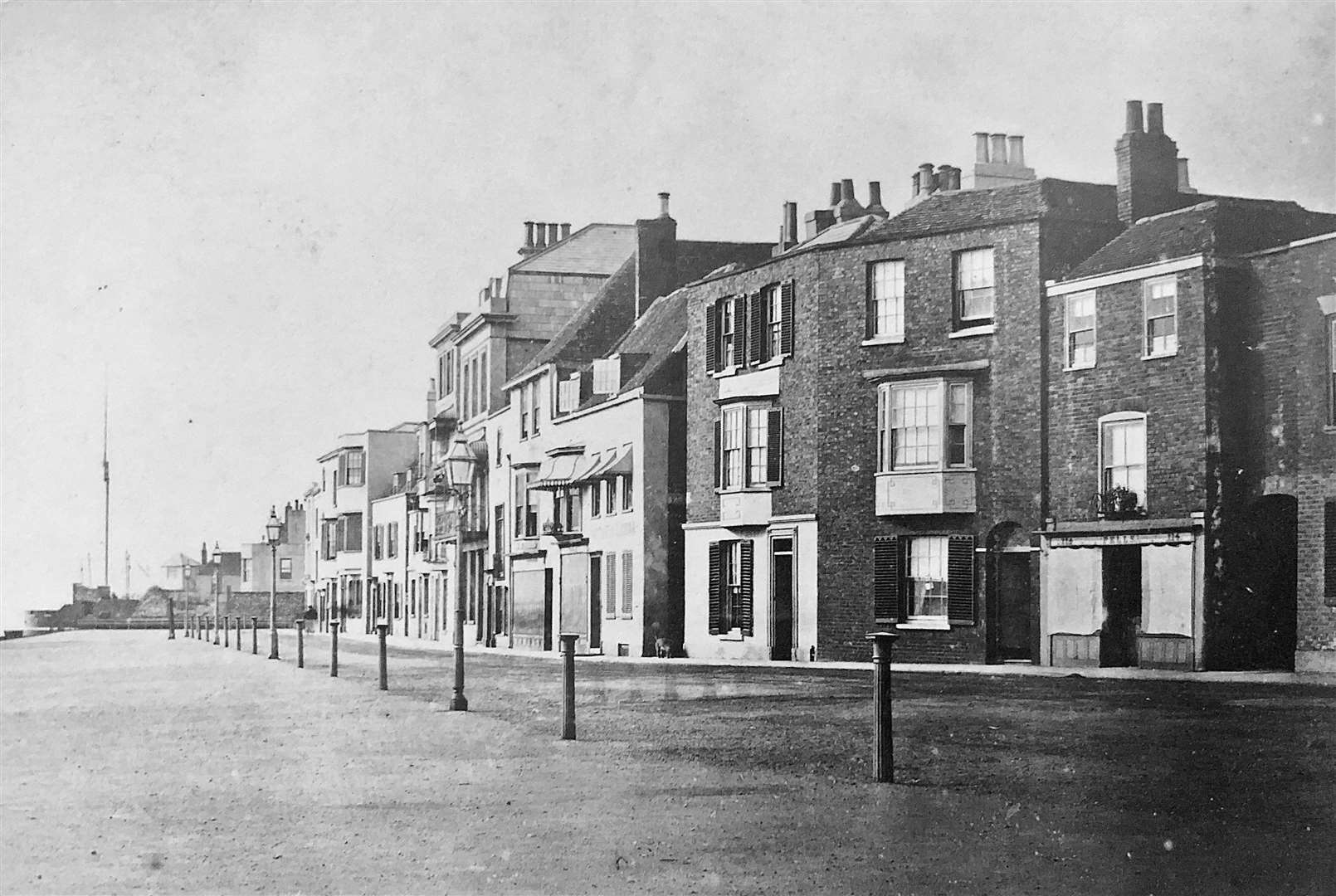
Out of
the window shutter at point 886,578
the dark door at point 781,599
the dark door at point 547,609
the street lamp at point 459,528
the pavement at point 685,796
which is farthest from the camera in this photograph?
the dark door at point 547,609

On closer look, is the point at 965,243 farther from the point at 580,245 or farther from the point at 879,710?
the point at 879,710

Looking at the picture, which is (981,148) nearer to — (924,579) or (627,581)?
(924,579)

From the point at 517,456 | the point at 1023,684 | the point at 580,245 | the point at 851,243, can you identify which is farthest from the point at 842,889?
the point at 517,456

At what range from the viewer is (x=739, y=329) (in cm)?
3225

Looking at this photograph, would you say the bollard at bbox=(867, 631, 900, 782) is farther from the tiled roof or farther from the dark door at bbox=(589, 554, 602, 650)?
the dark door at bbox=(589, 554, 602, 650)

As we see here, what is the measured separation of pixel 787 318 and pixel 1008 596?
7.32 metres

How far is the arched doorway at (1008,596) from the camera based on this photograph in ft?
88.6

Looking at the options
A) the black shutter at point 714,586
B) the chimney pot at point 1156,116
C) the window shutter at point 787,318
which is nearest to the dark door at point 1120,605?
the window shutter at point 787,318

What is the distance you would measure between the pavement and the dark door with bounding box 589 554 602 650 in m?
19.9

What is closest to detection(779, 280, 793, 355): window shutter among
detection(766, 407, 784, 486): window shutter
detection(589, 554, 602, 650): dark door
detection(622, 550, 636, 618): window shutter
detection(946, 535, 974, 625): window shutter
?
detection(766, 407, 784, 486): window shutter

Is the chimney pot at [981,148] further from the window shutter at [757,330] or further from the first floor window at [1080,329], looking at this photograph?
the window shutter at [757,330]

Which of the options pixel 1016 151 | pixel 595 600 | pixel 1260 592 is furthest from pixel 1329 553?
pixel 595 600

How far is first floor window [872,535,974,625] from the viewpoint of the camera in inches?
1086

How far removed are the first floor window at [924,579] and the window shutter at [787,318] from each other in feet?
15.0
